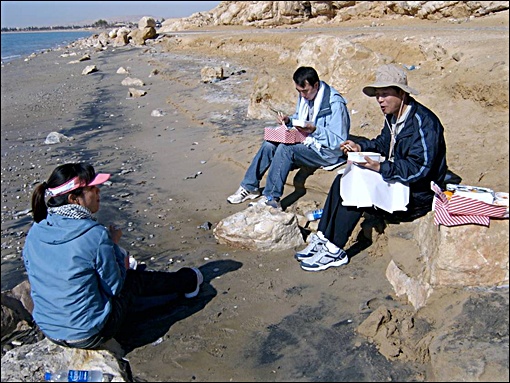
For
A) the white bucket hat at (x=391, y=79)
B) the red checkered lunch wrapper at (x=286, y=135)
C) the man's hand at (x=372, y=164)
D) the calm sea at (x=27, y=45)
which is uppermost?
the white bucket hat at (x=391, y=79)

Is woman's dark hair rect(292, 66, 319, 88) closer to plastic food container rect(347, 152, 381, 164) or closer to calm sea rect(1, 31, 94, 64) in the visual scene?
plastic food container rect(347, 152, 381, 164)

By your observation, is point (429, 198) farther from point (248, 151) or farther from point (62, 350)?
point (248, 151)

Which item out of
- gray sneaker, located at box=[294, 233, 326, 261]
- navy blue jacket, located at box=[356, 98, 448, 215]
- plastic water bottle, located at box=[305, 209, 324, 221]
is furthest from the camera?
plastic water bottle, located at box=[305, 209, 324, 221]

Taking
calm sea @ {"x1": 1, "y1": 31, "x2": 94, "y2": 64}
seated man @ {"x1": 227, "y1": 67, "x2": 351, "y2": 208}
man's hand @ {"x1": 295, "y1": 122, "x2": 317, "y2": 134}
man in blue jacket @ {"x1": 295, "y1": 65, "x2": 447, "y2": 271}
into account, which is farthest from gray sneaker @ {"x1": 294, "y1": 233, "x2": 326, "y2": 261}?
calm sea @ {"x1": 1, "y1": 31, "x2": 94, "y2": 64}

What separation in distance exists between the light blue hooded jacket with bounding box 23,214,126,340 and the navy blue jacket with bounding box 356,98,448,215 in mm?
2214

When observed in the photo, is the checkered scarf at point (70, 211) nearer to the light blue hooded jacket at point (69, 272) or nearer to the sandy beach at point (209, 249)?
the light blue hooded jacket at point (69, 272)

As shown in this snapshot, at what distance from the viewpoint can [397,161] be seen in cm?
Result: 388

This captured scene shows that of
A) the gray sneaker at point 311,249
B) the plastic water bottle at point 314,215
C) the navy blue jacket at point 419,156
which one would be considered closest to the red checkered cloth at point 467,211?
the navy blue jacket at point 419,156

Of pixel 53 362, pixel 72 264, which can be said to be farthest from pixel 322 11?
pixel 53 362

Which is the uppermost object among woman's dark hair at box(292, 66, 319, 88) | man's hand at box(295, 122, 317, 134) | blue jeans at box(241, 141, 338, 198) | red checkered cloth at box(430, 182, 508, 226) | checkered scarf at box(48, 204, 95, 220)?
A: woman's dark hair at box(292, 66, 319, 88)

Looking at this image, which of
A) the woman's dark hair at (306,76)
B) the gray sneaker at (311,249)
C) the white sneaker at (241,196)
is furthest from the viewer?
the white sneaker at (241,196)

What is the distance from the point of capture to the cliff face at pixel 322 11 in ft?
60.5

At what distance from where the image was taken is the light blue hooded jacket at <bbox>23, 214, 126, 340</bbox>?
2.96 metres

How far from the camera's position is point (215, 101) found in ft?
35.5
